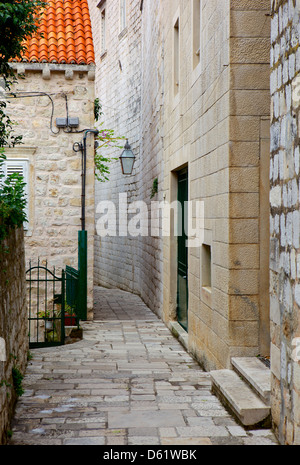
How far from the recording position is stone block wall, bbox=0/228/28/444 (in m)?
4.50

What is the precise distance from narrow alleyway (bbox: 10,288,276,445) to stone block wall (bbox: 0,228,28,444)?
199mm

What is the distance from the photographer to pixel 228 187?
5.54m

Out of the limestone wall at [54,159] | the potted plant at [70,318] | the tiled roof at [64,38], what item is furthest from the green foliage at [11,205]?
the tiled roof at [64,38]

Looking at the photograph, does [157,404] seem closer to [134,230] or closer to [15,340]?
[15,340]

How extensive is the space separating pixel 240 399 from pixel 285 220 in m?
1.58

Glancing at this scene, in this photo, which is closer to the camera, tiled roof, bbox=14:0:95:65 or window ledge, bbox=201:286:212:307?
window ledge, bbox=201:286:212:307

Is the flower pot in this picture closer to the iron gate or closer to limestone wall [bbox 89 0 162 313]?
the iron gate

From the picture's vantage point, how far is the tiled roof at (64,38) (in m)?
10.8

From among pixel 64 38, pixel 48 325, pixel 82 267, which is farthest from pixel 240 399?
pixel 64 38

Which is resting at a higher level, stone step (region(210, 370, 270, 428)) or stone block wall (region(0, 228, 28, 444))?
stone block wall (region(0, 228, 28, 444))

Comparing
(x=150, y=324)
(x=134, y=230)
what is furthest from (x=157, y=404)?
(x=134, y=230)

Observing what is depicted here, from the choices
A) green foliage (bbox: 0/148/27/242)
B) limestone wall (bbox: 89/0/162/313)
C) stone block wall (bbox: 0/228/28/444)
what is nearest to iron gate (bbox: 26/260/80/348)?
stone block wall (bbox: 0/228/28/444)

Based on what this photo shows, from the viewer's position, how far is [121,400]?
5.38 m

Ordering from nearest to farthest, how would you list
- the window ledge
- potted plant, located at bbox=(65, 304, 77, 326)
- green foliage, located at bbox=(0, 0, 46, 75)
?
1. green foliage, located at bbox=(0, 0, 46, 75)
2. the window ledge
3. potted plant, located at bbox=(65, 304, 77, 326)
